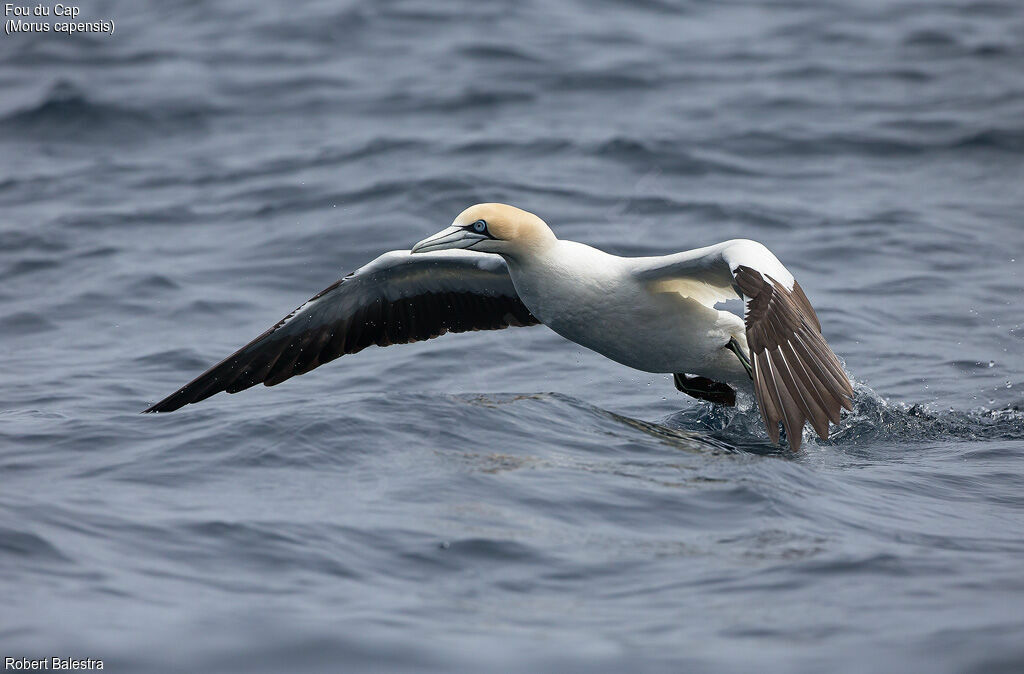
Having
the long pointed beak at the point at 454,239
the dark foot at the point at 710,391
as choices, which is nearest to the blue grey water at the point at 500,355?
the dark foot at the point at 710,391

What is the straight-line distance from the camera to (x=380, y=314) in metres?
8.81

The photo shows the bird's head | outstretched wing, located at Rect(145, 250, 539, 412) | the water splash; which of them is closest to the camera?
the bird's head

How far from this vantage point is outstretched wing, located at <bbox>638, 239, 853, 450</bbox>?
6367 mm

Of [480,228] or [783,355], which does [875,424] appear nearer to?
[783,355]

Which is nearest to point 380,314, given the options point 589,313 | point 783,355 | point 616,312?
point 589,313

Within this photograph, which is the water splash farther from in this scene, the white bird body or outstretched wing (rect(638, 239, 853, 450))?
outstretched wing (rect(638, 239, 853, 450))

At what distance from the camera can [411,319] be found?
29.1 feet

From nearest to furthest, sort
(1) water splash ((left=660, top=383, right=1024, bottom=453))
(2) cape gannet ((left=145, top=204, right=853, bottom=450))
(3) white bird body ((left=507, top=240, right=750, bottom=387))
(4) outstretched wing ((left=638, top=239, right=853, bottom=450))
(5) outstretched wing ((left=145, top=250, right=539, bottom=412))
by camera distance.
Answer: (4) outstretched wing ((left=638, top=239, right=853, bottom=450)), (2) cape gannet ((left=145, top=204, right=853, bottom=450)), (3) white bird body ((left=507, top=240, right=750, bottom=387)), (1) water splash ((left=660, top=383, right=1024, bottom=453)), (5) outstretched wing ((left=145, top=250, right=539, bottom=412))

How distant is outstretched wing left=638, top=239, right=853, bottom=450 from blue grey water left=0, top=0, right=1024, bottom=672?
367 millimetres

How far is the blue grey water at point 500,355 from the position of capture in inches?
186

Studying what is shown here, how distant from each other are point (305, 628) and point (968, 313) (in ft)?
24.4

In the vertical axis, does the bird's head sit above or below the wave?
below

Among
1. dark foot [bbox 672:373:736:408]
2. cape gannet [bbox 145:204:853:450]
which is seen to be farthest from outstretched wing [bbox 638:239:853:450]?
dark foot [bbox 672:373:736:408]

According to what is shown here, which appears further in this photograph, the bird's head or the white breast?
the white breast
